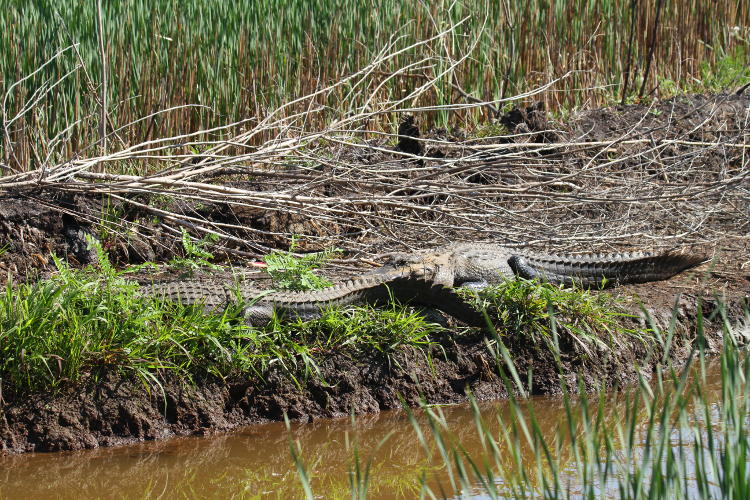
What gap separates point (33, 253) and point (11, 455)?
6.93ft

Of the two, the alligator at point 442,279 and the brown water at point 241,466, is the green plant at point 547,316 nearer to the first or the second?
the alligator at point 442,279

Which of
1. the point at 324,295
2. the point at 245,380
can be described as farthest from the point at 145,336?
the point at 324,295

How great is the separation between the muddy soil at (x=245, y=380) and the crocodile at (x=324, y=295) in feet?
0.93

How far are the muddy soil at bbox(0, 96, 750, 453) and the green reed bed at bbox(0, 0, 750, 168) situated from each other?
644mm

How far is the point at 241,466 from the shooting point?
148 inches

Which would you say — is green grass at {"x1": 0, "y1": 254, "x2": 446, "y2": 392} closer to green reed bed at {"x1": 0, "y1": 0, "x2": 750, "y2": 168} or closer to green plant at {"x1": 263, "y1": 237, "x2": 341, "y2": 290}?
green plant at {"x1": 263, "y1": 237, "x2": 341, "y2": 290}

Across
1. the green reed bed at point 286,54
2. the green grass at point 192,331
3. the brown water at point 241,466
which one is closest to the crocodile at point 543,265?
the green grass at point 192,331

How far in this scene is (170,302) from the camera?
14.8 ft

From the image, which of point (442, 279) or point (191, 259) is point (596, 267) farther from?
point (191, 259)

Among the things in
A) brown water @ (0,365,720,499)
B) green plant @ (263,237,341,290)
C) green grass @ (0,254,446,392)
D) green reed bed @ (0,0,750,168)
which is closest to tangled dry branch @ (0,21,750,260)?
green plant @ (263,237,341,290)

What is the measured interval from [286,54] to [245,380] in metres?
4.56

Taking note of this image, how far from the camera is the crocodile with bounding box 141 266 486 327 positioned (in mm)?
4547

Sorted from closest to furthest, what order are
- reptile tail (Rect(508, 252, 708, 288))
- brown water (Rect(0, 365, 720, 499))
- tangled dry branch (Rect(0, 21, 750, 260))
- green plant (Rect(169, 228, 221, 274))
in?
brown water (Rect(0, 365, 720, 499)) → green plant (Rect(169, 228, 221, 274)) → tangled dry branch (Rect(0, 21, 750, 260)) → reptile tail (Rect(508, 252, 708, 288))

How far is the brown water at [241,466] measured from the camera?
3508mm
